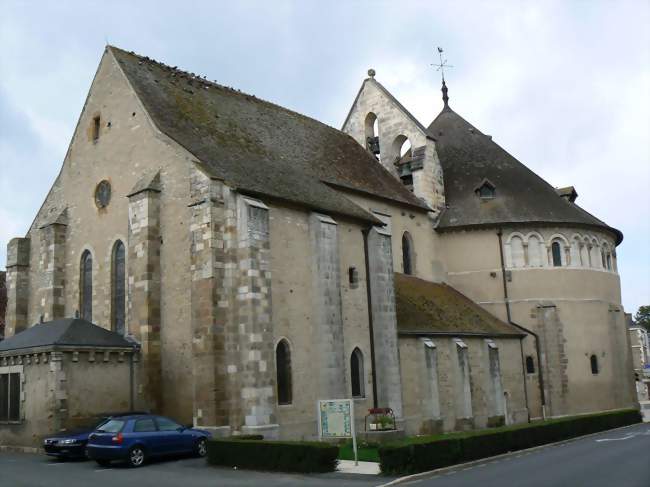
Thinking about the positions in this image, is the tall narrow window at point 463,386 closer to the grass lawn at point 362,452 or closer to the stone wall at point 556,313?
the stone wall at point 556,313

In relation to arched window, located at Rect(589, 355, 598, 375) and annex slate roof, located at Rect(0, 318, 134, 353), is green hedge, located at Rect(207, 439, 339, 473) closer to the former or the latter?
annex slate roof, located at Rect(0, 318, 134, 353)

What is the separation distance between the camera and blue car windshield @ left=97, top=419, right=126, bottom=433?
1869 cm

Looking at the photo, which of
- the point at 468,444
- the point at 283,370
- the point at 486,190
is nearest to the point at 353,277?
the point at 283,370

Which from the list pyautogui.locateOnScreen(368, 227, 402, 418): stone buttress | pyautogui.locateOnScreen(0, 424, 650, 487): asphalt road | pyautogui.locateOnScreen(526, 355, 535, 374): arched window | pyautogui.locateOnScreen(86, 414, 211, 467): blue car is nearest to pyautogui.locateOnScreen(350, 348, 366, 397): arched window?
pyautogui.locateOnScreen(368, 227, 402, 418): stone buttress

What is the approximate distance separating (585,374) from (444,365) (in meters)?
10.3

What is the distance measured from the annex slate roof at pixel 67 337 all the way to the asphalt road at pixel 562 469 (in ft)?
38.8

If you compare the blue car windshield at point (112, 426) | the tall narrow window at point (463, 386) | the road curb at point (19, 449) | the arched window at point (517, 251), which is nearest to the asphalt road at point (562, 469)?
the tall narrow window at point (463, 386)

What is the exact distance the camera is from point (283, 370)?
23703mm

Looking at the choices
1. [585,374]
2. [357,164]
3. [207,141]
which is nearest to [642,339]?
[585,374]

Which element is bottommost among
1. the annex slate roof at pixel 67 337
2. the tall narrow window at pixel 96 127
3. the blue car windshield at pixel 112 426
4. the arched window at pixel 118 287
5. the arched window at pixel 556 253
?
the blue car windshield at pixel 112 426

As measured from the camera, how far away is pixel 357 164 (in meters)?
36.2

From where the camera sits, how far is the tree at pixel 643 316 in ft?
357

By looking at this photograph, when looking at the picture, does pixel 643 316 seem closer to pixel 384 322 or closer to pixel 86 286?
pixel 384 322

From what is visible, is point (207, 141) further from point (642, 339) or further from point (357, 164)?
point (642, 339)
